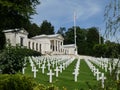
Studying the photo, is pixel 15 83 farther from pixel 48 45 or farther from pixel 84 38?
pixel 84 38

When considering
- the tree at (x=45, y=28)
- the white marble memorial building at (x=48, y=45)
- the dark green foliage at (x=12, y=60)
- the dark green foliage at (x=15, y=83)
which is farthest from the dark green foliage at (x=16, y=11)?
the tree at (x=45, y=28)

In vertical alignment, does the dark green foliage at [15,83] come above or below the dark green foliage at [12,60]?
below

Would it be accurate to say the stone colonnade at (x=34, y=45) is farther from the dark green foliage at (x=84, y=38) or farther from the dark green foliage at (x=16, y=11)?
the dark green foliage at (x=16, y=11)

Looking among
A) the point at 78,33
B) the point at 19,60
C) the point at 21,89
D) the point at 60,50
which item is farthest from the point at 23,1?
the point at 78,33

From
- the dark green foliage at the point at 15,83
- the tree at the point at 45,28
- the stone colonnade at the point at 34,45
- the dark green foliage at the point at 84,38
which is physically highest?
the tree at the point at 45,28

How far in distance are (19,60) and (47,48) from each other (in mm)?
102245

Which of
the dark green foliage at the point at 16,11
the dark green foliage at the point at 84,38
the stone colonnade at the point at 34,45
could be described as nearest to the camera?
the dark green foliage at the point at 16,11

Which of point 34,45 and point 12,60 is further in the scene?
point 34,45

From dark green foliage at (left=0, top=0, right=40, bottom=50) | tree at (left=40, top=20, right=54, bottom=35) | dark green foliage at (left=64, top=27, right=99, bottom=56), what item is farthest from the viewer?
tree at (left=40, top=20, right=54, bottom=35)

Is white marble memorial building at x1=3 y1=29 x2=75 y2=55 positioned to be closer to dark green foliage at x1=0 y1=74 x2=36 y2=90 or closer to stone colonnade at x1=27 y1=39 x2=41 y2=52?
stone colonnade at x1=27 y1=39 x2=41 y2=52

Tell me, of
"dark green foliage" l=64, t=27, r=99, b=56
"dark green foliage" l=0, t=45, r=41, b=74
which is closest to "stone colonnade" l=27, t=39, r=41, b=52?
"dark green foliage" l=64, t=27, r=99, b=56

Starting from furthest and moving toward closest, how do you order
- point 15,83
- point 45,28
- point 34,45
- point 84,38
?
point 45,28 → point 84,38 → point 34,45 → point 15,83

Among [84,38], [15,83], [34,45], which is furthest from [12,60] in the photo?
[84,38]

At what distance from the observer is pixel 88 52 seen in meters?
118
